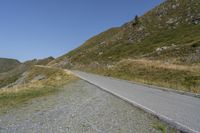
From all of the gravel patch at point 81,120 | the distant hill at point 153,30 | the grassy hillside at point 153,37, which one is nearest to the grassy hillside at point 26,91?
the gravel patch at point 81,120

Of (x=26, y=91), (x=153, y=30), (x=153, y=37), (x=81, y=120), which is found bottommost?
(x=81, y=120)

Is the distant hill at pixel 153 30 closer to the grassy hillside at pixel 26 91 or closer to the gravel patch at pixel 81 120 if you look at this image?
the grassy hillside at pixel 26 91

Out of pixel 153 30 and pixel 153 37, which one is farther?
pixel 153 30

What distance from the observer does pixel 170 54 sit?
5447 centimetres

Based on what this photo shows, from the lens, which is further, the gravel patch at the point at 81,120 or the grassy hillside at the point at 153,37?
the grassy hillside at the point at 153,37

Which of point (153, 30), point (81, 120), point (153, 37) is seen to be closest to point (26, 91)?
point (81, 120)

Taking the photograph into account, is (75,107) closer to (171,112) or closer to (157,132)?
(171,112)

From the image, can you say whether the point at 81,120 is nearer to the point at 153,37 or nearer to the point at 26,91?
the point at 26,91

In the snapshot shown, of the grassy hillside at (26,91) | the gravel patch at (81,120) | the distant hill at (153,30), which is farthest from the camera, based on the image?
the distant hill at (153,30)

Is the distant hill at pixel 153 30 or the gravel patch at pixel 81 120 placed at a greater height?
the distant hill at pixel 153 30

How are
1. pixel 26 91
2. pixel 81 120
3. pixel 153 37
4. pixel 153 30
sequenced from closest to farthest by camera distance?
pixel 81 120
pixel 26 91
pixel 153 37
pixel 153 30

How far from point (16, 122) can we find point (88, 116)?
2.87 metres

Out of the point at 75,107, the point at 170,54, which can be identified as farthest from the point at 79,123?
the point at 170,54

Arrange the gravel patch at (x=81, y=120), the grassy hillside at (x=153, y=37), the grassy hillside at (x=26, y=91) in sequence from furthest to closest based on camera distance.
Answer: the grassy hillside at (x=153, y=37) → the grassy hillside at (x=26, y=91) → the gravel patch at (x=81, y=120)
